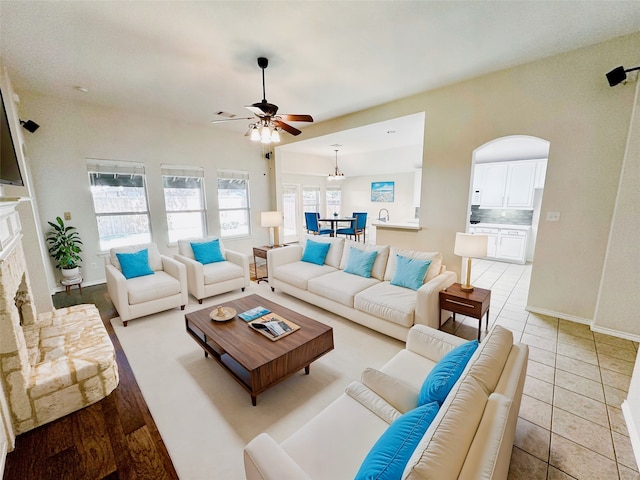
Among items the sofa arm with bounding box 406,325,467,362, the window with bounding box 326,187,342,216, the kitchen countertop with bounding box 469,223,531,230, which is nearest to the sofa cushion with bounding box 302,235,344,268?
the sofa arm with bounding box 406,325,467,362

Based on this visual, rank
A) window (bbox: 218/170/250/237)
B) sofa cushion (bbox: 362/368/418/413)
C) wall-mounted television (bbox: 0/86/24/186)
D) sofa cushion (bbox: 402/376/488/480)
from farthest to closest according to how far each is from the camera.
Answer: window (bbox: 218/170/250/237), wall-mounted television (bbox: 0/86/24/186), sofa cushion (bbox: 362/368/418/413), sofa cushion (bbox: 402/376/488/480)

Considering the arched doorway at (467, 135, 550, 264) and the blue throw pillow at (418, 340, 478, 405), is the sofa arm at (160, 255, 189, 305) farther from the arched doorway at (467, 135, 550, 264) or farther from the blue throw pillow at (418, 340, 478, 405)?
the arched doorway at (467, 135, 550, 264)

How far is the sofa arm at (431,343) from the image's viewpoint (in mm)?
1749

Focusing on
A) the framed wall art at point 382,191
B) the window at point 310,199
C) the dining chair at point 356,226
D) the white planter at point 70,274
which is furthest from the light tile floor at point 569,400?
the window at point 310,199

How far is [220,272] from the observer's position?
377cm

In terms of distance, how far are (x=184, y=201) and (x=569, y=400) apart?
6.04m

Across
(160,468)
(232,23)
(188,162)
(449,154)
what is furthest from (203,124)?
(160,468)

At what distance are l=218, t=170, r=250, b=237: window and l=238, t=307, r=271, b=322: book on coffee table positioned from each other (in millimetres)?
3780

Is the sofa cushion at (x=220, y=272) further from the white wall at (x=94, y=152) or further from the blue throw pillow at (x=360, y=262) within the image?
the white wall at (x=94, y=152)

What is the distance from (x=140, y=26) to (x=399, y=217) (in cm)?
732

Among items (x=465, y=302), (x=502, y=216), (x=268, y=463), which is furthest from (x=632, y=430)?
(x=502, y=216)

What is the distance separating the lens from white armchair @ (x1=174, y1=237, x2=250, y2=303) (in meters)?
3.58

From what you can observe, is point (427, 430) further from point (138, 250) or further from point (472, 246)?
Answer: point (138, 250)

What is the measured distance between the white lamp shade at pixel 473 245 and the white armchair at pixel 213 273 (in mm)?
2886
